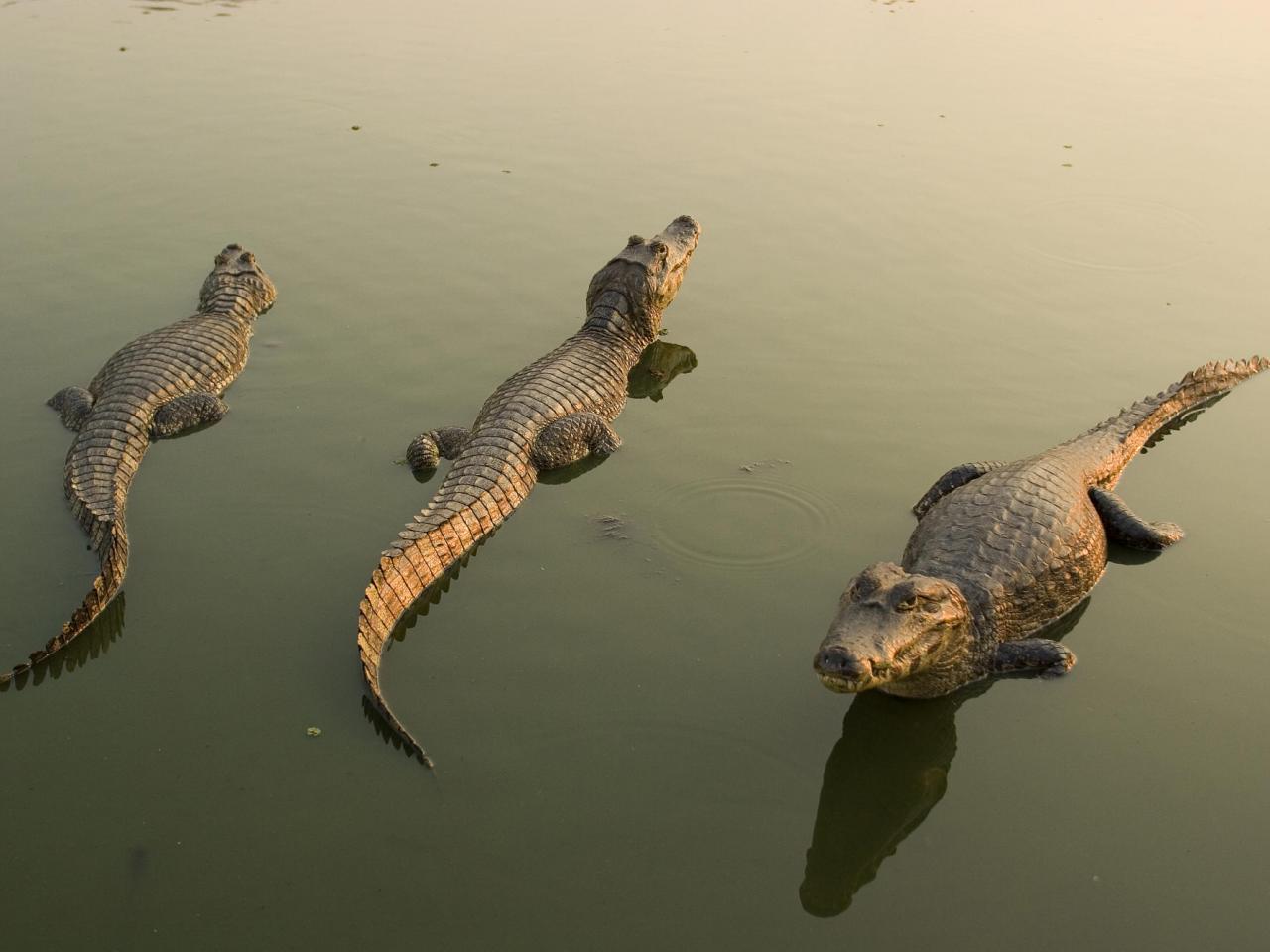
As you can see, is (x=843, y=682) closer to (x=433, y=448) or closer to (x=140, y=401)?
(x=433, y=448)

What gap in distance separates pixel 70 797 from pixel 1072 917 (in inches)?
168

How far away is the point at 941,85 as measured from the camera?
47.6ft

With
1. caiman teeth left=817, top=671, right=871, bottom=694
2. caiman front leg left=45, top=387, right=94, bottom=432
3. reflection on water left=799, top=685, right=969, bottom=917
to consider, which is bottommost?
caiman front leg left=45, top=387, right=94, bottom=432

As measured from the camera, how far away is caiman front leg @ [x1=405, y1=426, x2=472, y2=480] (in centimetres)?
737

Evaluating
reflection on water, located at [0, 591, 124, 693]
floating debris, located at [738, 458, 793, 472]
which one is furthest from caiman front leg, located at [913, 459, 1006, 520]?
reflection on water, located at [0, 591, 124, 693]

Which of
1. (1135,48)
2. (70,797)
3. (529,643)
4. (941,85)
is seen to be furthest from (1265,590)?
(1135,48)

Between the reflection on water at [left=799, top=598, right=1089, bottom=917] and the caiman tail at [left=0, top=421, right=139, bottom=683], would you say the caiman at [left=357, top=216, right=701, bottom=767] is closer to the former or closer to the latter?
the caiman tail at [left=0, top=421, right=139, bottom=683]

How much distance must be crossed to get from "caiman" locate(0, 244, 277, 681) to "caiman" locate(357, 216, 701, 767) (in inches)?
60.0

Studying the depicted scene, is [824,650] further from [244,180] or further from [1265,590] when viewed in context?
→ [244,180]

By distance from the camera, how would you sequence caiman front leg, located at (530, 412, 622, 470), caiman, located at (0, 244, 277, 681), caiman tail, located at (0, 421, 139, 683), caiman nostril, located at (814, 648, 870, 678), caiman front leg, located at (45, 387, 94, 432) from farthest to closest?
caiman front leg, located at (45, 387, 94, 432)
caiman front leg, located at (530, 412, 622, 470)
caiman, located at (0, 244, 277, 681)
caiman tail, located at (0, 421, 139, 683)
caiman nostril, located at (814, 648, 870, 678)

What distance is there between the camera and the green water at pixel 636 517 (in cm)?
469

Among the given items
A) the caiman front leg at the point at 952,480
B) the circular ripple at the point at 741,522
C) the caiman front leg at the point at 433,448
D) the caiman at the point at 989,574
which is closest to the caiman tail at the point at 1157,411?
the caiman at the point at 989,574

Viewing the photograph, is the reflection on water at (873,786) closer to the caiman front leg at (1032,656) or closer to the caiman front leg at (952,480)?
the caiman front leg at (1032,656)

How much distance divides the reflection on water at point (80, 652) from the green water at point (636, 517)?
4cm
